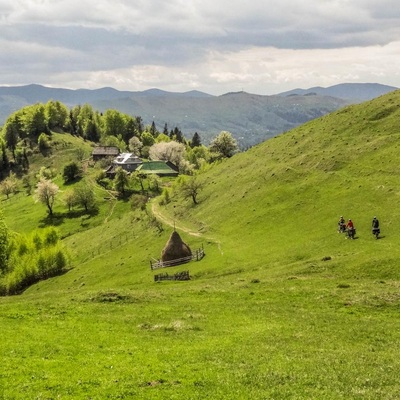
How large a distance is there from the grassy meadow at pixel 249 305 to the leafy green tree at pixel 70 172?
3891 inches

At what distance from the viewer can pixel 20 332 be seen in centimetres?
3155

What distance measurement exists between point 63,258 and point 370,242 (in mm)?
64540

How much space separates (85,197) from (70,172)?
4370 cm

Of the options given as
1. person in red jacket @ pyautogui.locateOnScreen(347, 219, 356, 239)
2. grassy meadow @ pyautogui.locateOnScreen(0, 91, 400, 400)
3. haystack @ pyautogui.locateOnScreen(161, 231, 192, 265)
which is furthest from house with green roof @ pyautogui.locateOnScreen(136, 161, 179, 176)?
person in red jacket @ pyautogui.locateOnScreen(347, 219, 356, 239)

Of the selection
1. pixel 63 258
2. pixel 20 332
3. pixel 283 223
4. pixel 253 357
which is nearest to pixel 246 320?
pixel 253 357

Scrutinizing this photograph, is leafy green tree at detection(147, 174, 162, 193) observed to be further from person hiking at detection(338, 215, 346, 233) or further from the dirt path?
person hiking at detection(338, 215, 346, 233)

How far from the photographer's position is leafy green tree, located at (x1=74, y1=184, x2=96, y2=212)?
15225 centimetres

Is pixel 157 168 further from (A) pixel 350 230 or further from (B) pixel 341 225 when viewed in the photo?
(A) pixel 350 230

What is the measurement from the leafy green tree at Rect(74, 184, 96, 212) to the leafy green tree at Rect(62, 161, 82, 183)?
131 feet

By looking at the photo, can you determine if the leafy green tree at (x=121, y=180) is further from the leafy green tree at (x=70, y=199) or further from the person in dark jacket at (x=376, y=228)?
the person in dark jacket at (x=376, y=228)

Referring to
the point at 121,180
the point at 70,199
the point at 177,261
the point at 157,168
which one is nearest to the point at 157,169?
the point at 157,168

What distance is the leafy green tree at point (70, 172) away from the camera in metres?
190

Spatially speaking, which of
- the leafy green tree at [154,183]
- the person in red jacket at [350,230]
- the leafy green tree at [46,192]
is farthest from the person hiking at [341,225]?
the leafy green tree at [46,192]

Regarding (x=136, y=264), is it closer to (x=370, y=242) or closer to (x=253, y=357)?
(x=370, y=242)
